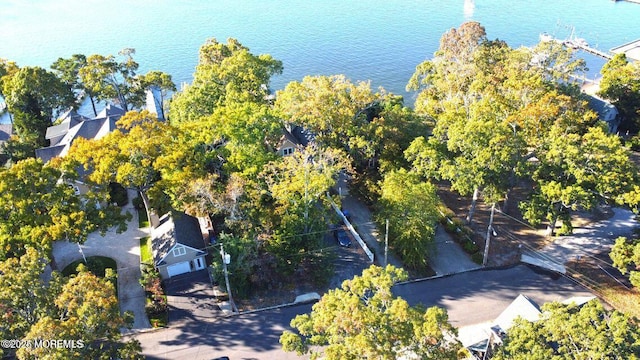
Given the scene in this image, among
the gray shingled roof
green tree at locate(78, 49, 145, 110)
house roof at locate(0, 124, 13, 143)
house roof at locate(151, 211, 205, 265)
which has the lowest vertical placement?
house roof at locate(151, 211, 205, 265)

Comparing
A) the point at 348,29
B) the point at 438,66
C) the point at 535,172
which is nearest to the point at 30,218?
the point at 535,172

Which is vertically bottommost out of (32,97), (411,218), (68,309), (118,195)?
(68,309)

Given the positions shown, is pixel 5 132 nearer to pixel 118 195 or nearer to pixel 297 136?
pixel 118 195

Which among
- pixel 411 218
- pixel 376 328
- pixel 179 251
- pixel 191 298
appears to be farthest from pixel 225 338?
pixel 411 218

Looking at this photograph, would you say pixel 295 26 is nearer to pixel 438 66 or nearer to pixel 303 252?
pixel 438 66

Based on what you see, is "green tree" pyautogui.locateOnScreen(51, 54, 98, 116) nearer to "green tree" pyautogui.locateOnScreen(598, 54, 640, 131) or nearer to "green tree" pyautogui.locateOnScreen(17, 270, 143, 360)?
"green tree" pyautogui.locateOnScreen(17, 270, 143, 360)

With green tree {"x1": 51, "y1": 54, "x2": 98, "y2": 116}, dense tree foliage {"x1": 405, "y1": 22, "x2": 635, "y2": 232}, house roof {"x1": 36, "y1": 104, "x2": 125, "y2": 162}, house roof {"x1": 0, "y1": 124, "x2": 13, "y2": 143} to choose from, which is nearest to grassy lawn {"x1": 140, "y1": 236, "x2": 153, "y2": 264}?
house roof {"x1": 36, "y1": 104, "x2": 125, "y2": 162}
